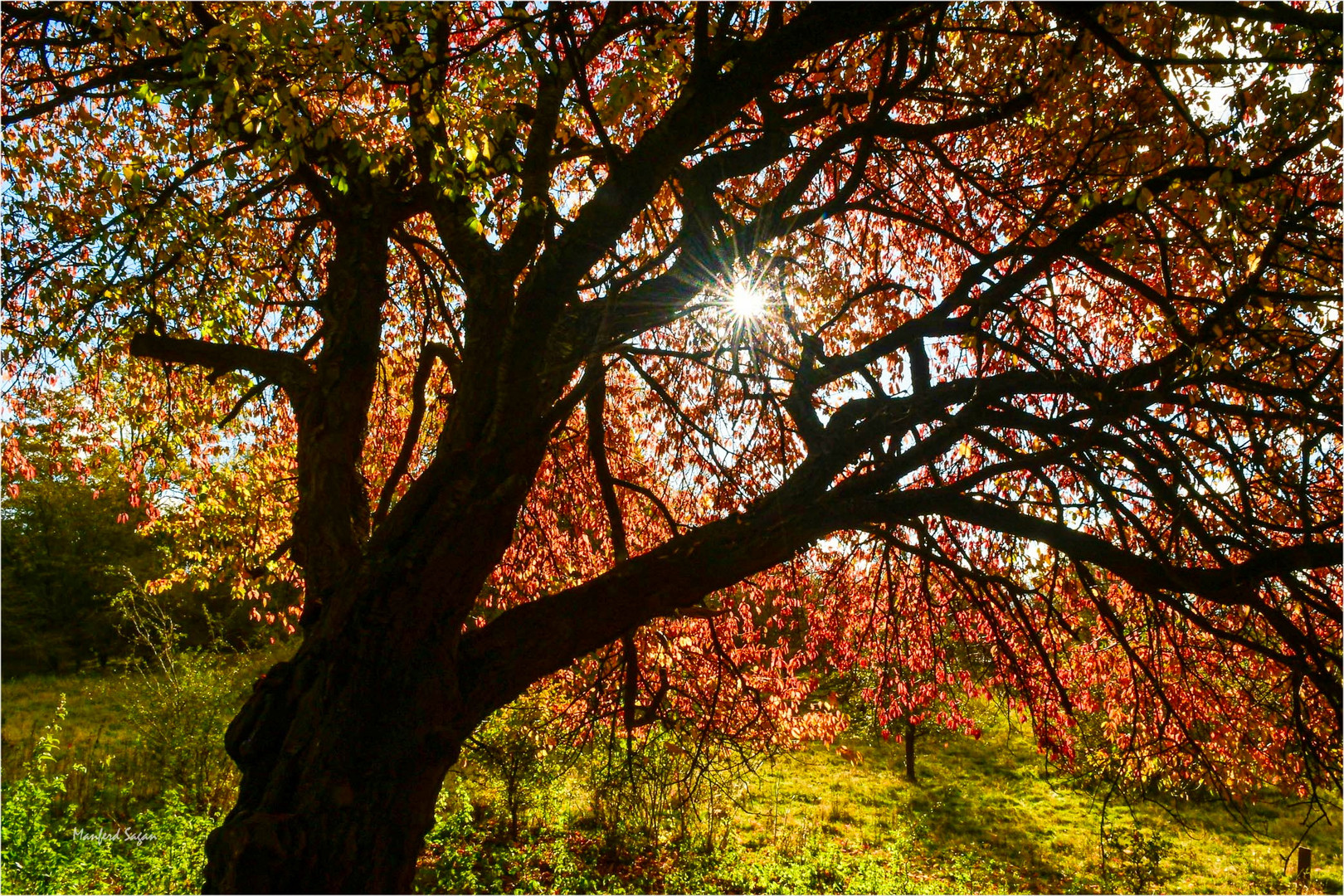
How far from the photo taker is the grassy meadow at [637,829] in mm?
7574

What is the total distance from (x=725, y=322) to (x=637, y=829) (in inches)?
298

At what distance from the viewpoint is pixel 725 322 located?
475 cm

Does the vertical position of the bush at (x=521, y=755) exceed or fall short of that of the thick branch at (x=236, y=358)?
it falls short

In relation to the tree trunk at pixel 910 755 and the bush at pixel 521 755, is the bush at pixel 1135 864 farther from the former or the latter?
the bush at pixel 521 755

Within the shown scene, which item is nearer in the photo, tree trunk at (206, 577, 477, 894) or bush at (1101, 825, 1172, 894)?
tree trunk at (206, 577, 477, 894)

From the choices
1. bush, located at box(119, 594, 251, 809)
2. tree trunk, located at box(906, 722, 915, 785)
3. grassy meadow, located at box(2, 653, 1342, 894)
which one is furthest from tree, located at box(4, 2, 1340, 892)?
tree trunk, located at box(906, 722, 915, 785)

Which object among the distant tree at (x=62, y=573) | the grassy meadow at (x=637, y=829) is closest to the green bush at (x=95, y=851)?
the grassy meadow at (x=637, y=829)

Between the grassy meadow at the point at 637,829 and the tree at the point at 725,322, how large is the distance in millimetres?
3684

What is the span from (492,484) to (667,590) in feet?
3.01

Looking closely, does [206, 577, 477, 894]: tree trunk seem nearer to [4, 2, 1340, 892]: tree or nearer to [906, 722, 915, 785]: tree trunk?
[4, 2, 1340, 892]: tree

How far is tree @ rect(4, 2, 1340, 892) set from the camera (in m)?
2.86

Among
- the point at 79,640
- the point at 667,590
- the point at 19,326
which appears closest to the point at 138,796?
the point at 19,326

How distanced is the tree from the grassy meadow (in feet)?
12.1

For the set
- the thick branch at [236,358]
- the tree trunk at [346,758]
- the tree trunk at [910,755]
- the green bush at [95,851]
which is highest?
the thick branch at [236,358]
